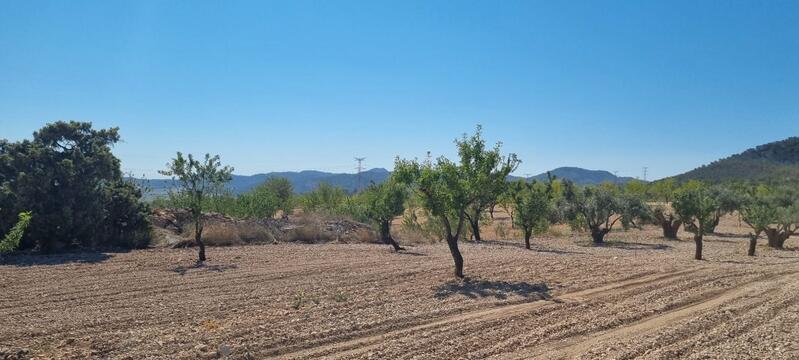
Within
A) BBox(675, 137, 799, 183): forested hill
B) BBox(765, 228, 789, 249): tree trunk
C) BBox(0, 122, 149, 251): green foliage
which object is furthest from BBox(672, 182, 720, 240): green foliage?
BBox(675, 137, 799, 183): forested hill

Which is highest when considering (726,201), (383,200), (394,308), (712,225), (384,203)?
(726,201)

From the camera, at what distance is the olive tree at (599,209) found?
31203 millimetres

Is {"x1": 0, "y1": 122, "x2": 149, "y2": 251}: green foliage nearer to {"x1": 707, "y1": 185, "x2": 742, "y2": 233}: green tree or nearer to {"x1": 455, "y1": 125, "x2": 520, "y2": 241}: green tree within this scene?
{"x1": 455, "y1": 125, "x2": 520, "y2": 241}: green tree

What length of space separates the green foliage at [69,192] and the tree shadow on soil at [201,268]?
22.2 feet

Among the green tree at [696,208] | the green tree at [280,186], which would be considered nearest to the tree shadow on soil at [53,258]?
the green tree at [696,208]

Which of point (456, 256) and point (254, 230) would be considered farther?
point (254, 230)

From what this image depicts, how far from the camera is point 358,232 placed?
102 ft

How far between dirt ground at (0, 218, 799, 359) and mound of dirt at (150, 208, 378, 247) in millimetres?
4738

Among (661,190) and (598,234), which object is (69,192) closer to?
(598,234)

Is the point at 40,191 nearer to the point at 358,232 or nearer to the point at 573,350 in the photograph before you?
the point at 358,232

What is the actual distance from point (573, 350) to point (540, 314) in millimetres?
2542

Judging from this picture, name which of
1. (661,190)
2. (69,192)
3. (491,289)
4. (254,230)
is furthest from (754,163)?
(69,192)

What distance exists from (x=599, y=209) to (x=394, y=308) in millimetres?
22296

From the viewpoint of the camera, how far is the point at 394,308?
1210 cm
